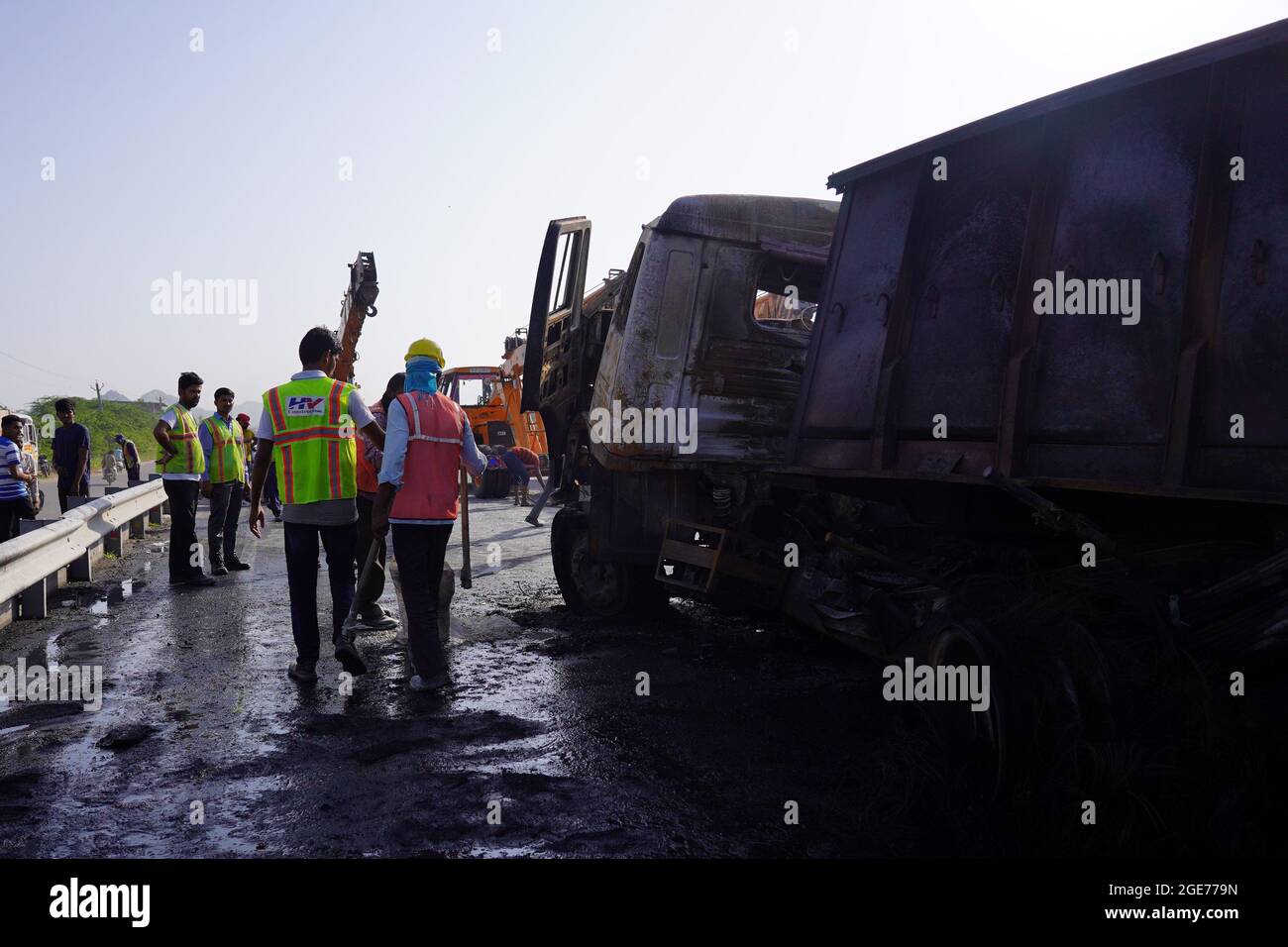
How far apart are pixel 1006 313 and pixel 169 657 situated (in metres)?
5.21

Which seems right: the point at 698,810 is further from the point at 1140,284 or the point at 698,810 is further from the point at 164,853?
the point at 1140,284

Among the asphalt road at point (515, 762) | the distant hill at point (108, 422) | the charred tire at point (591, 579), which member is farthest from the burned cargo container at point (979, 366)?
the distant hill at point (108, 422)

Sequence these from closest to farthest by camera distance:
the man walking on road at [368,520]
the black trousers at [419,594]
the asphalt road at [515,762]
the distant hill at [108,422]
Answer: the asphalt road at [515,762] < the black trousers at [419,594] < the man walking on road at [368,520] < the distant hill at [108,422]

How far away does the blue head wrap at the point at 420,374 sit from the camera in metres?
5.71

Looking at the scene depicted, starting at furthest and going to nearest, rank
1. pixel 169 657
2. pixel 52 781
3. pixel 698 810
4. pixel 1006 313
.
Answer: pixel 169 657 → pixel 1006 313 → pixel 52 781 → pixel 698 810

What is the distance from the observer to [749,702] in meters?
5.23

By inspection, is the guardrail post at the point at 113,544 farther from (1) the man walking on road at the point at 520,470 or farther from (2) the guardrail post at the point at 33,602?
(1) the man walking on road at the point at 520,470

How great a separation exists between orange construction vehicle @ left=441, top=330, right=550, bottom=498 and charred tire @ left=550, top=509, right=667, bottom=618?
44.7ft

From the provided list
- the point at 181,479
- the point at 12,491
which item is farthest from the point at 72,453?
the point at 181,479

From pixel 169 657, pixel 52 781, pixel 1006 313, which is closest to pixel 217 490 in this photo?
pixel 169 657

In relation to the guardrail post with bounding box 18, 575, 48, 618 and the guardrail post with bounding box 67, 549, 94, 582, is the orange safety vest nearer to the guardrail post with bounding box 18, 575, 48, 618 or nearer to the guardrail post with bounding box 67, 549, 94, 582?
the guardrail post with bounding box 18, 575, 48, 618

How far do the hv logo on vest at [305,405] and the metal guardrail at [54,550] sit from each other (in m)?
2.36

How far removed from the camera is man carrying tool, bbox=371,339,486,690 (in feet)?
17.9

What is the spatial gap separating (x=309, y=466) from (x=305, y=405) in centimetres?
35
